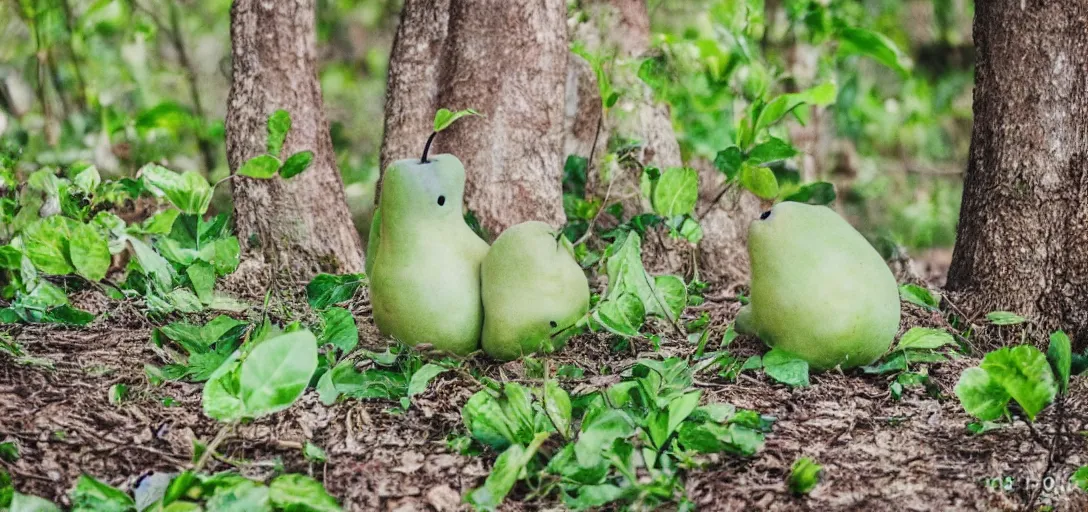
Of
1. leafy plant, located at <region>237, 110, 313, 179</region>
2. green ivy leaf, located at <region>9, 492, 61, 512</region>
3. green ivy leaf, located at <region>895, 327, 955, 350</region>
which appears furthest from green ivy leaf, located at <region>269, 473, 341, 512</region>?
green ivy leaf, located at <region>895, 327, 955, 350</region>

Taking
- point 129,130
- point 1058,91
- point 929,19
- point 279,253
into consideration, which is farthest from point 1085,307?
point 929,19

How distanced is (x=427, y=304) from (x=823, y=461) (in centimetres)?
66

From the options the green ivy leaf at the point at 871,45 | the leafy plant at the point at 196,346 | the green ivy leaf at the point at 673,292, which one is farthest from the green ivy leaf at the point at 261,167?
the green ivy leaf at the point at 871,45

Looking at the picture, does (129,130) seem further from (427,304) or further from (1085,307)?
(1085,307)

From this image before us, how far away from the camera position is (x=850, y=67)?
518 cm

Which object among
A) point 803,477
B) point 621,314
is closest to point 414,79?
point 621,314

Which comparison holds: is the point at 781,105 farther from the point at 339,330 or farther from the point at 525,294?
the point at 339,330

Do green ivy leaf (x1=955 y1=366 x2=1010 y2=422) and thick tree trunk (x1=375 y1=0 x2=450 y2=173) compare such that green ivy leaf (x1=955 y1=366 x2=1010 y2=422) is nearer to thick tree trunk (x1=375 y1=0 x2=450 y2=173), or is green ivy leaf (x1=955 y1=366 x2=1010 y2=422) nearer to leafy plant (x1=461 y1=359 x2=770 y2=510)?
leafy plant (x1=461 y1=359 x2=770 y2=510)

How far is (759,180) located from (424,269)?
823mm

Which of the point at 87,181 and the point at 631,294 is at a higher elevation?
the point at 87,181

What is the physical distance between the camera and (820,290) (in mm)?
1518

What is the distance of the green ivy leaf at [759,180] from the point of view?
200 cm

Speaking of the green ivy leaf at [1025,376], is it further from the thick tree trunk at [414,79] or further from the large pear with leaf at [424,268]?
the thick tree trunk at [414,79]

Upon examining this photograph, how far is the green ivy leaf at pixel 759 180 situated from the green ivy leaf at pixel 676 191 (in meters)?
0.11
